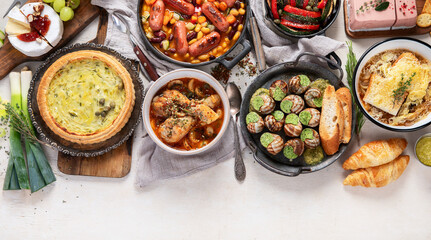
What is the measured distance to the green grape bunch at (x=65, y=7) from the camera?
3586 mm

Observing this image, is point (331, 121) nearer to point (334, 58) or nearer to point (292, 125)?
point (292, 125)

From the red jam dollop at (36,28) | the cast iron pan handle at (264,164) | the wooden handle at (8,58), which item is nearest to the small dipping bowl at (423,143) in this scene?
the cast iron pan handle at (264,164)

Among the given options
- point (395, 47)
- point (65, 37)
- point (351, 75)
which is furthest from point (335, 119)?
point (65, 37)

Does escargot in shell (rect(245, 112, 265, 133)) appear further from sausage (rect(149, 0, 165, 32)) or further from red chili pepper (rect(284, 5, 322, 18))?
sausage (rect(149, 0, 165, 32))

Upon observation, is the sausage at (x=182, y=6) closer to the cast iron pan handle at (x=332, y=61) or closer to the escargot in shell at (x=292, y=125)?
the cast iron pan handle at (x=332, y=61)

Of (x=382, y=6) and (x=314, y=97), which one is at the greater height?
(x=382, y=6)

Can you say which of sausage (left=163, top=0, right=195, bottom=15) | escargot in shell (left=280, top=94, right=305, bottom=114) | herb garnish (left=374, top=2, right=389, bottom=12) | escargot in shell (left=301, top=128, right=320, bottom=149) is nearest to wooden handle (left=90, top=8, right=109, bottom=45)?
sausage (left=163, top=0, right=195, bottom=15)

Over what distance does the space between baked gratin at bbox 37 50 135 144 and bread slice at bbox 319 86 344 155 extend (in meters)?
1.68

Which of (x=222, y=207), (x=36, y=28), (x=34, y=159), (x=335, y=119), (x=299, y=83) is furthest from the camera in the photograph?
(x=222, y=207)

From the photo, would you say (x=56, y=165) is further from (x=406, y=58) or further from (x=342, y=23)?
(x=406, y=58)

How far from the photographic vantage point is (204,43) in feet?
11.7

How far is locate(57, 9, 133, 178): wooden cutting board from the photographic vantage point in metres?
3.71

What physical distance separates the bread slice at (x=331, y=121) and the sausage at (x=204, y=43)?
1099 millimetres

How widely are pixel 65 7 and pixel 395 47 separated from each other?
302 centimetres
